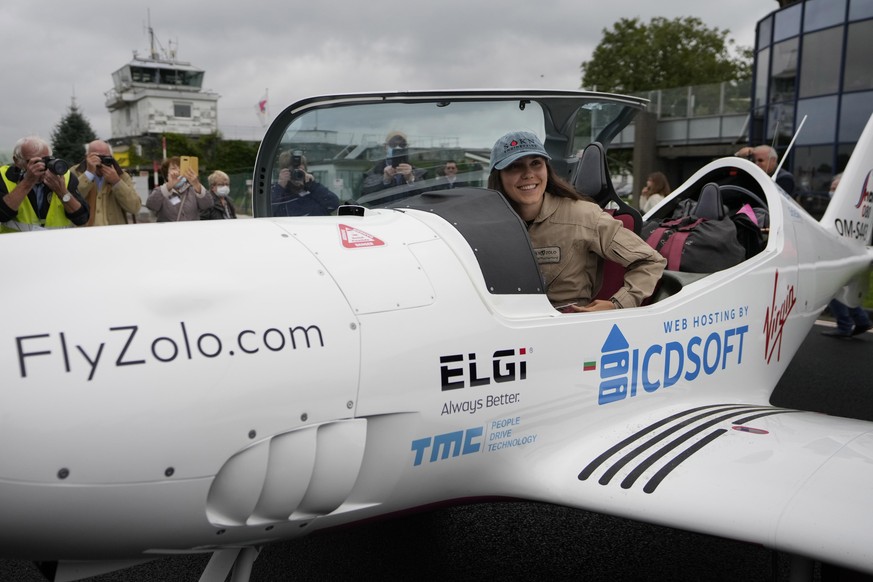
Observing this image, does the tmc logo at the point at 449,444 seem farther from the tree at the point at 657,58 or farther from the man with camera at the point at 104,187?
the tree at the point at 657,58

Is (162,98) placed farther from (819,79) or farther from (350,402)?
(350,402)

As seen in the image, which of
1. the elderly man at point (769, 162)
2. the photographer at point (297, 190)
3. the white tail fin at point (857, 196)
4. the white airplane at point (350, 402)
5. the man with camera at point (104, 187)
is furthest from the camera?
the elderly man at point (769, 162)

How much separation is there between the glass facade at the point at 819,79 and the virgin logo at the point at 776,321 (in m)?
14.1

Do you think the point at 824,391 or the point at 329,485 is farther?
the point at 824,391

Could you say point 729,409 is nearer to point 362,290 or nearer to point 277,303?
point 362,290

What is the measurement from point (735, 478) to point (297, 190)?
2.60 metres

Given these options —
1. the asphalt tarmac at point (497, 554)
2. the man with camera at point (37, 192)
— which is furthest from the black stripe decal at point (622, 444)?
the man with camera at point (37, 192)

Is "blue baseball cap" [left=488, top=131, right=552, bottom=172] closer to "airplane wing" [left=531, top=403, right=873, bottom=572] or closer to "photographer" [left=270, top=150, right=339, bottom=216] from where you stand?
"airplane wing" [left=531, top=403, right=873, bottom=572]

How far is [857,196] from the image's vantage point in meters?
4.78

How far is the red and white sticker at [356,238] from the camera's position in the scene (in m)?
2.03

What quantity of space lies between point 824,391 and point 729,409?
8.83 ft

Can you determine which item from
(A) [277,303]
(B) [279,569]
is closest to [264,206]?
(B) [279,569]

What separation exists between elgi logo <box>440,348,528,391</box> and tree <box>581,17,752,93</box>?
40.8m

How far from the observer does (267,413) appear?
168 centimetres
